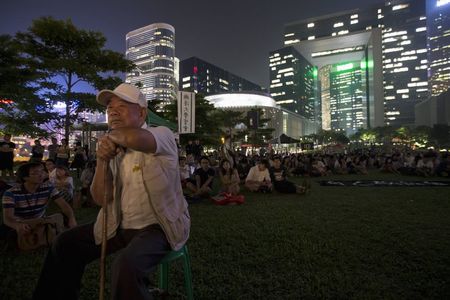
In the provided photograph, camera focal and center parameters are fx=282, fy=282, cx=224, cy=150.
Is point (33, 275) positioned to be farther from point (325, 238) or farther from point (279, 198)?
point (279, 198)

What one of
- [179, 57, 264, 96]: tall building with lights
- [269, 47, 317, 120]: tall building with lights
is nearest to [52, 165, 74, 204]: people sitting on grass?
[179, 57, 264, 96]: tall building with lights

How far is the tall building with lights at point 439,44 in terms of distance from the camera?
11833 centimetres

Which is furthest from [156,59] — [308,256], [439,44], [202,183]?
[308,256]

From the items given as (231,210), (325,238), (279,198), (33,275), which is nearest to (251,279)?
(325,238)

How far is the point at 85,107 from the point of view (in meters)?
14.0

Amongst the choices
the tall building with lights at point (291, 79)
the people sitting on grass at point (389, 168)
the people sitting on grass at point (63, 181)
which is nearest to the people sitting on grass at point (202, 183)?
the people sitting on grass at point (63, 181)

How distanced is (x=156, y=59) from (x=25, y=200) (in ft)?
433

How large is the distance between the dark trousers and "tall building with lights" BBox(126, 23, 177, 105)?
121 metres

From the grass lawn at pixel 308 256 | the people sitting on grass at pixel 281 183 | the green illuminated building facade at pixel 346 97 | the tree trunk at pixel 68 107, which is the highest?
the green illuminated building facade at pixel 346 97

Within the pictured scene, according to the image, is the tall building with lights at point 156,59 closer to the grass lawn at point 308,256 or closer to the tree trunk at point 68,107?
the tree trunk at point 68,107

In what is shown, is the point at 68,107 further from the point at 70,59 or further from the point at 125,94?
the point at 125,94

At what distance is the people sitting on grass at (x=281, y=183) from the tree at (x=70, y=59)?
9400 mm

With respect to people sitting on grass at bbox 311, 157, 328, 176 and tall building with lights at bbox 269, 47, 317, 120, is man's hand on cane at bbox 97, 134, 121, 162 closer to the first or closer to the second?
people sitting on grass at bbox 311, 157, 328, 176

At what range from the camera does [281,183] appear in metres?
9.22
